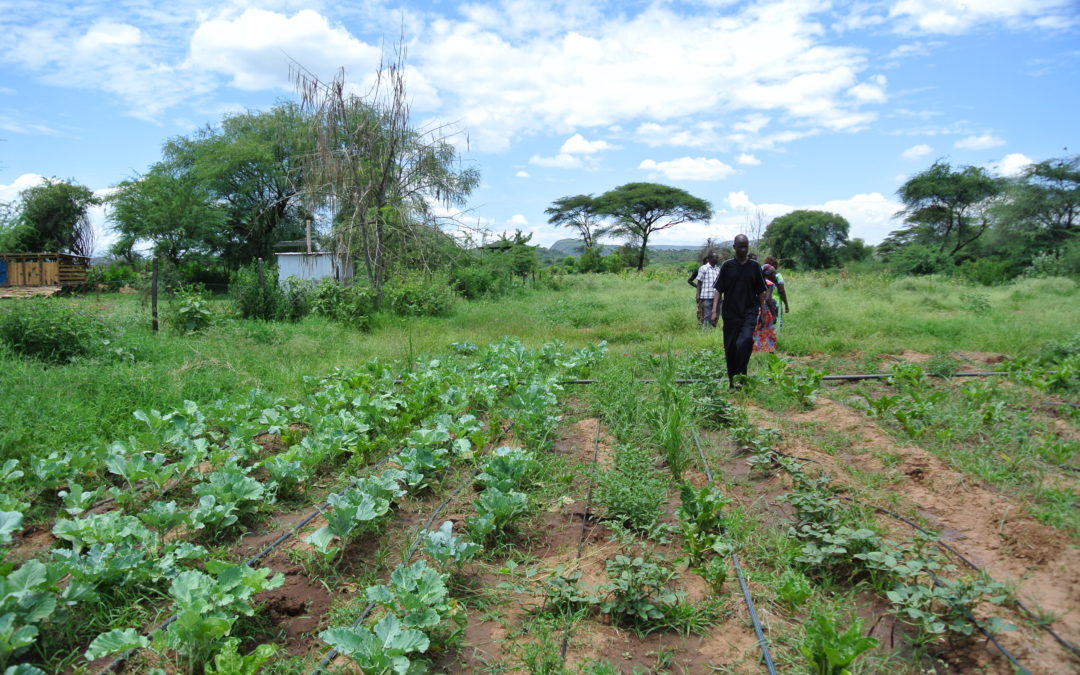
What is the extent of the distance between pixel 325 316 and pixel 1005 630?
1146 cm

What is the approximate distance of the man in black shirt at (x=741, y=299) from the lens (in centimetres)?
620

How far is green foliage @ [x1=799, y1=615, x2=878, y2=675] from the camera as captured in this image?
2041 mm

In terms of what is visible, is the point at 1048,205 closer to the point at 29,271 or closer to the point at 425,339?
the point at 425,339

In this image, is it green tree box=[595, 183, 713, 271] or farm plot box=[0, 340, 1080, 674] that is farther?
green tree box=[595, 183, 713, 271]

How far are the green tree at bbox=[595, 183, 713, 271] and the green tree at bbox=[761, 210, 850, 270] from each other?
518cm

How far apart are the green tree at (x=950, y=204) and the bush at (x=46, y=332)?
3364cm

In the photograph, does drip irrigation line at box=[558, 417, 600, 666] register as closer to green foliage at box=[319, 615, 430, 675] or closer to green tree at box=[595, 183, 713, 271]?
green foliage at box=[319, 615, 430, 675]

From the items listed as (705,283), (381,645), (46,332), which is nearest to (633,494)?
(381,645)

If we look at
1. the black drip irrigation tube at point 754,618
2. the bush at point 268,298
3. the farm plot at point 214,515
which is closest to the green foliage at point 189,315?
the bush at point 268,298

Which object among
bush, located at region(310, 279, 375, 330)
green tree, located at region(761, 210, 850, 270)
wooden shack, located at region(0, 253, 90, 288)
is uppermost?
green tree, located at region(761, 210, 850, 270)

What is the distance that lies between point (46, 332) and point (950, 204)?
123ft

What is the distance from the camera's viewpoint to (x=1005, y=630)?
2.30 metres

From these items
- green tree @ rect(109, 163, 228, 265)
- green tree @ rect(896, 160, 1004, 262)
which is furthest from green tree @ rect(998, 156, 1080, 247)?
green tree @ rect(109, 163, 228, 265)

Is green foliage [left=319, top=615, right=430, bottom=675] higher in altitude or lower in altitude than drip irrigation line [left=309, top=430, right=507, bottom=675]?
higher
